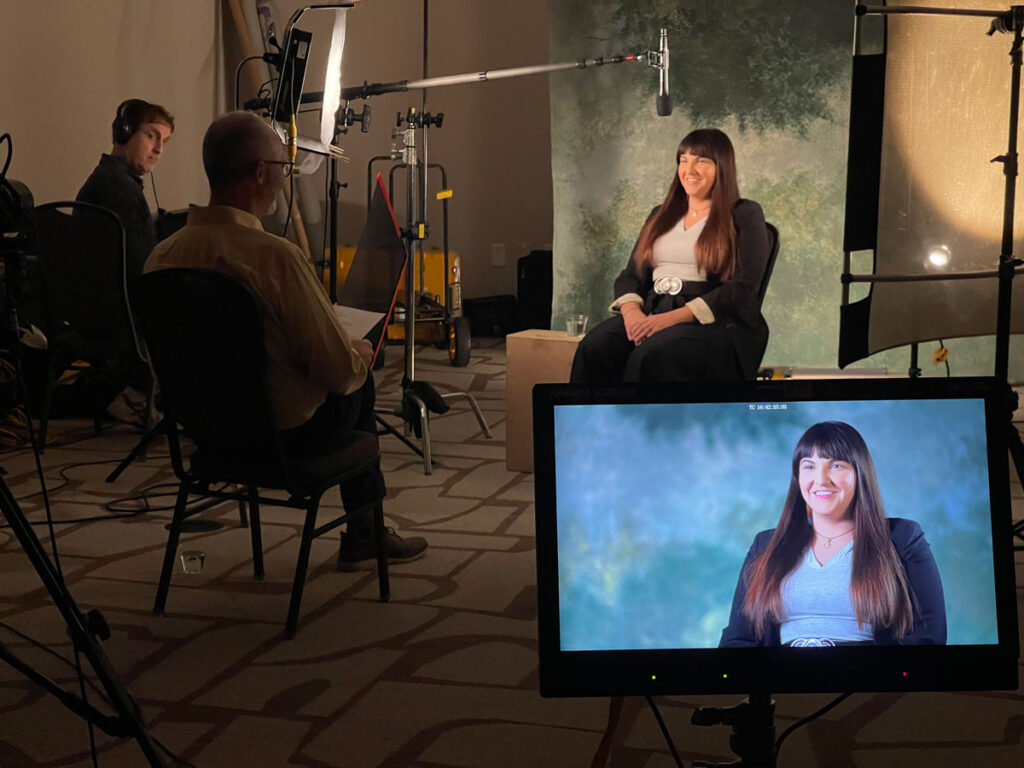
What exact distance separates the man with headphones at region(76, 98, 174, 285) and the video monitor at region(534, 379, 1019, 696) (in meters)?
3.65

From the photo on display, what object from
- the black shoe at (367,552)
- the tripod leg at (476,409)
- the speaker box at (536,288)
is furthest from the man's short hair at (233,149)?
the speaker box at (536,288)

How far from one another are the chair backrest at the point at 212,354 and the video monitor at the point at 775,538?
1.37 m

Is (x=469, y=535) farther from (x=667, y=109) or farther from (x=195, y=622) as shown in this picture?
(x=667, y=109)

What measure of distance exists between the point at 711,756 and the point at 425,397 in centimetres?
233

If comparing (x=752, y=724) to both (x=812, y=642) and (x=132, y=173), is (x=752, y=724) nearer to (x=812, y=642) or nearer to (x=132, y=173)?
(x=812, y=642)

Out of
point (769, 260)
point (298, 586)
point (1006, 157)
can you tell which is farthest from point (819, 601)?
point (769, 260)

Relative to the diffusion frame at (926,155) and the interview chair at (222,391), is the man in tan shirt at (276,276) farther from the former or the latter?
the diffusion frame at (926,155)

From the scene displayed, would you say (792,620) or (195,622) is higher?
(792,620)

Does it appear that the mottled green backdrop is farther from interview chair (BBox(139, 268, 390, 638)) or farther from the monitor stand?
the monitor stand

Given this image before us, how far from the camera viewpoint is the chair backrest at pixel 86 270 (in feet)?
13.5

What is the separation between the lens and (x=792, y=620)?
4.18ft

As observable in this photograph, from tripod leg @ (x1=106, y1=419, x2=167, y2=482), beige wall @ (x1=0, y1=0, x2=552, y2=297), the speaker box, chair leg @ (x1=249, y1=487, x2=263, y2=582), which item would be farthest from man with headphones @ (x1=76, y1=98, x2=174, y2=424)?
the speaker box

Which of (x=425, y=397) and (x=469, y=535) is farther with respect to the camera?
(x=425, y=397)

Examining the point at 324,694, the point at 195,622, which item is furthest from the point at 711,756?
the point at 195,622
